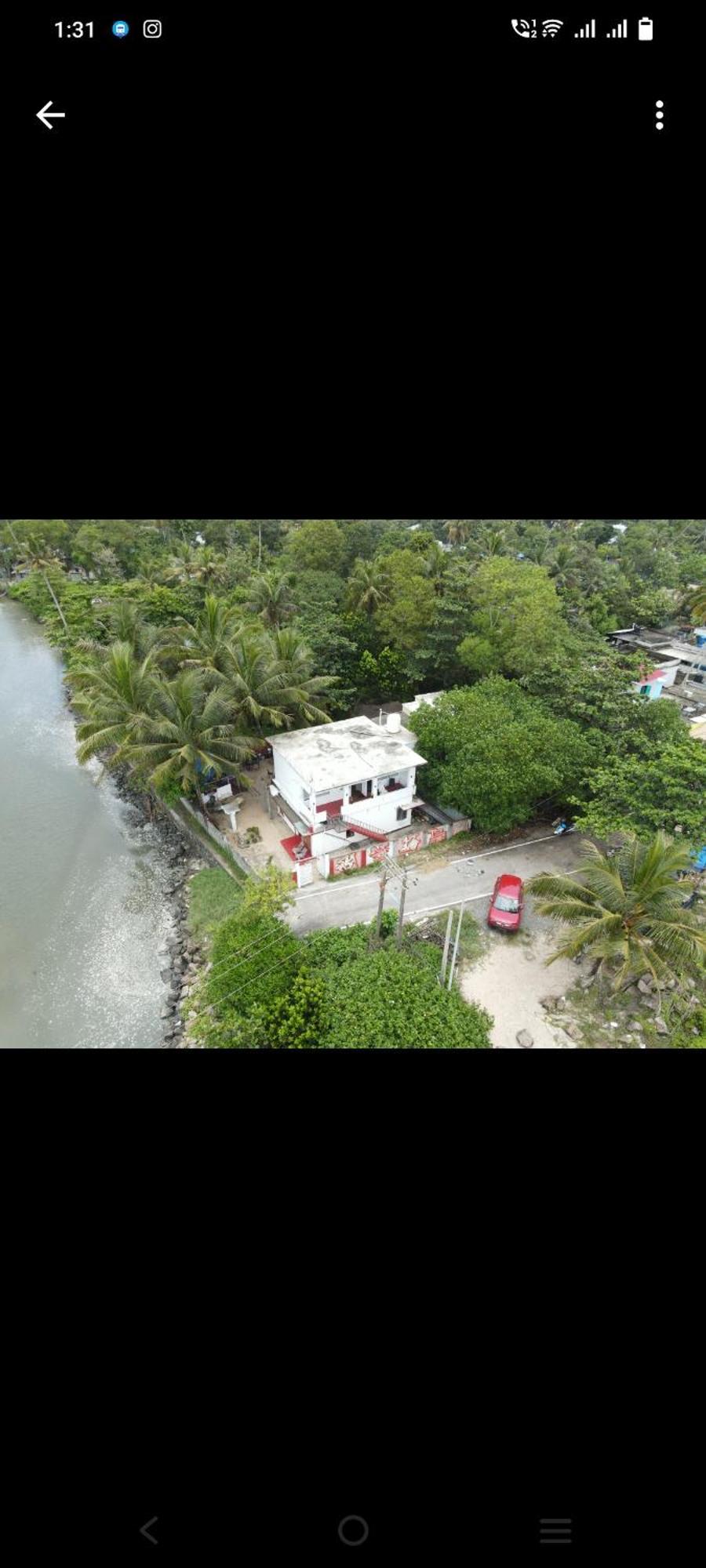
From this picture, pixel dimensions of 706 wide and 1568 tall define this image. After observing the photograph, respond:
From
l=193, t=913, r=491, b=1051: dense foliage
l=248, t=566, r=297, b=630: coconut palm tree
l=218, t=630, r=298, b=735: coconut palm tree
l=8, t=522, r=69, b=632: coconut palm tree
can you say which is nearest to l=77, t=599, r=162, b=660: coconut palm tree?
l=218, t=630, r=298, b=735: coconut palm tree

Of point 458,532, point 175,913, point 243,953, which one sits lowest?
point 175,913

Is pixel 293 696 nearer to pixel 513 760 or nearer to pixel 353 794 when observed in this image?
pixel 353 794

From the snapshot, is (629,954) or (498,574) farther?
(498,574)

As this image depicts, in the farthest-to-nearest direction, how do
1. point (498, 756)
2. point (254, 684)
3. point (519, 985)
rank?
point (254, 684), point (498, 756), point (519, 985)

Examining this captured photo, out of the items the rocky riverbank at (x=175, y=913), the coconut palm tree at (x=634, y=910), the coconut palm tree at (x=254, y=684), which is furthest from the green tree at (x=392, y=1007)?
the coconut palm tree at (x=254, y=684)

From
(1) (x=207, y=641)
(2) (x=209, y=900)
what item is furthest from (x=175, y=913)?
(1) (x=207, y=641)

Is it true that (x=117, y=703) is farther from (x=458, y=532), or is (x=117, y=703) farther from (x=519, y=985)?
(x=458, y=532)

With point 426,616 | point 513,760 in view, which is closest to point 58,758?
point 426,616

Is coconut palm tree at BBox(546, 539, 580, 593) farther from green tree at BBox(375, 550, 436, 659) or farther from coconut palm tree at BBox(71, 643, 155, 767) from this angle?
coconut palm tree at BBox(71, 643, 155, 767)
